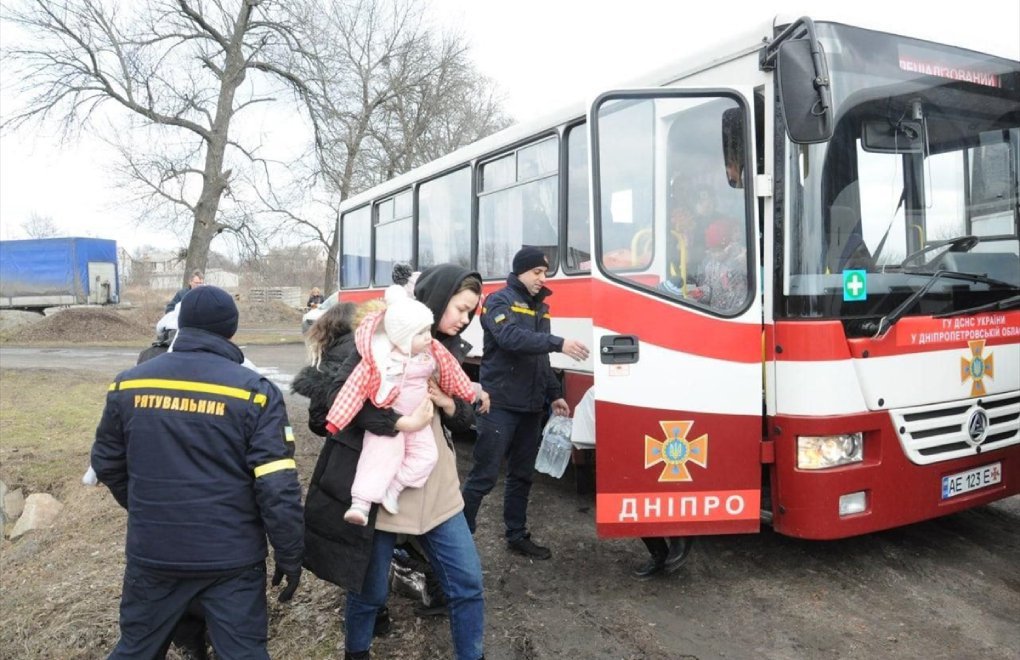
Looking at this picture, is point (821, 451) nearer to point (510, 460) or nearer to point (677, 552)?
A: point (677, 552)

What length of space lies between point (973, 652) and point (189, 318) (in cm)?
359

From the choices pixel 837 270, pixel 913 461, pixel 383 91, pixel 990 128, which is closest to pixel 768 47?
pixel 837 270

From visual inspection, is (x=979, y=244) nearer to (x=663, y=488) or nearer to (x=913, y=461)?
(x=913, y=461)

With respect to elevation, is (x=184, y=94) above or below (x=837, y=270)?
above

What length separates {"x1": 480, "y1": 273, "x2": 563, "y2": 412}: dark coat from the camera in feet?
14.2

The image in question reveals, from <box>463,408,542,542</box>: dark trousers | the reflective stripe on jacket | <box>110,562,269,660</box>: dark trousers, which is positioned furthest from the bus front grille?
<box>110,562,269,660</box>: dark trousers

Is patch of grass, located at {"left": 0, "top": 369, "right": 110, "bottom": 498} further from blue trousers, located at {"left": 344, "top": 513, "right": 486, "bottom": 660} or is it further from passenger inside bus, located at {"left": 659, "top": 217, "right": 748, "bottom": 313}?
passenger inside bus, located at {"left": 659, "top": 217, "right": 748, "bottom": 313}

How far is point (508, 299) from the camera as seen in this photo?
4.44 meters

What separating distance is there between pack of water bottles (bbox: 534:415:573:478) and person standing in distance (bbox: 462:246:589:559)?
22.7 inches

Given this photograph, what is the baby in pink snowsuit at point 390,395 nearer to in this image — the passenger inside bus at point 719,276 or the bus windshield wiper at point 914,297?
the passenger inside bus at point 719,276

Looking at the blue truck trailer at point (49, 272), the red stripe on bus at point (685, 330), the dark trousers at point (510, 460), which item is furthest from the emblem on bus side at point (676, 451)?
the blue truck trailer at point (49, 272)

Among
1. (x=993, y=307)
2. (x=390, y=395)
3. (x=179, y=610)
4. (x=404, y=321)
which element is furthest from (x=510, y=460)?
(x=993, y=307)

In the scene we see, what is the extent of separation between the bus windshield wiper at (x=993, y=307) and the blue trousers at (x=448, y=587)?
2757 mm

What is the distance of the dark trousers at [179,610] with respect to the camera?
8.50 ft
